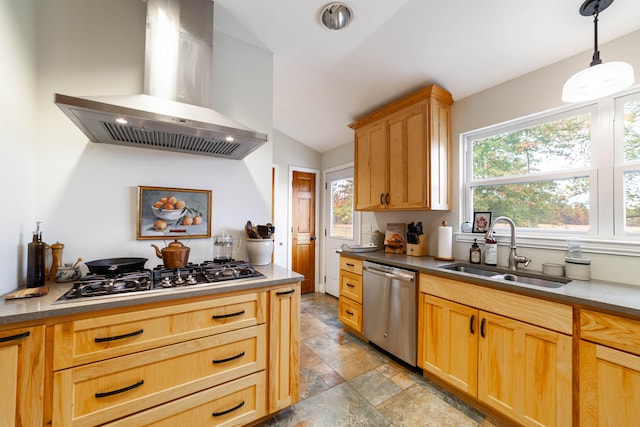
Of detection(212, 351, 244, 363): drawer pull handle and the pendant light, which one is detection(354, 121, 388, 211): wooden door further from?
detection(212, 351, 244, 363): drawer pull handle

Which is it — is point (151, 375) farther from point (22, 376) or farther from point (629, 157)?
point (629, 157)

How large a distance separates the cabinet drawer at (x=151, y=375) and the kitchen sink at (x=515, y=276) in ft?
5.39

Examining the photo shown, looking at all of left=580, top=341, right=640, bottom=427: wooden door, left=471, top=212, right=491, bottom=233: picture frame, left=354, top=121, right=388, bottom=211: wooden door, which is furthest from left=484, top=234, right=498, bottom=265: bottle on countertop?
left=354, top=121, right=388, bottom=211: wooden door

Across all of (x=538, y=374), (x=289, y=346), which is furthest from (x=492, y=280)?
(x=289, y=346)

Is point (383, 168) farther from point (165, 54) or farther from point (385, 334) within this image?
point (165, 54)

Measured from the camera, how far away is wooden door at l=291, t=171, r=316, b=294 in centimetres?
411

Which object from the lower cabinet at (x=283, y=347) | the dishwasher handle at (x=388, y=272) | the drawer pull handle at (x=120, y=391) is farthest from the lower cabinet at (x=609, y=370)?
the drawer pull handle at (x=120, y=391)

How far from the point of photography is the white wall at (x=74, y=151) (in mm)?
1311

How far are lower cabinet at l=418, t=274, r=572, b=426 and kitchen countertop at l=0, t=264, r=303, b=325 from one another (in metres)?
1.21

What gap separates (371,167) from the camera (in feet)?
9.49

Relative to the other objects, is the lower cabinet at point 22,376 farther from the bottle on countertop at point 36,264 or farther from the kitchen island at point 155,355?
the bottle on countertop at point 36,264

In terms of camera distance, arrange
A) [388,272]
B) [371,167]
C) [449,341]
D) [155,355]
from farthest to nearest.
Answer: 1. [371,167]
2. [388,272]
3. [449,341]
4. [155,355]

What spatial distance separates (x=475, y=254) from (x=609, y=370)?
104cm

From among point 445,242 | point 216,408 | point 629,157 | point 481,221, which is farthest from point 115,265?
point 629,157
